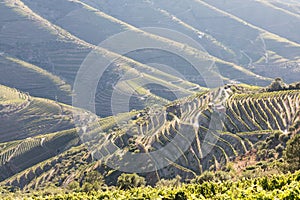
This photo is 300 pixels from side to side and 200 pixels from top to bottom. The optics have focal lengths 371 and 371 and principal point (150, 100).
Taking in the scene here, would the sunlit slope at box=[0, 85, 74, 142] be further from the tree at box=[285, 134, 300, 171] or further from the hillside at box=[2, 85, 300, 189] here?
the tree at box=[285, 134, 300, 171]

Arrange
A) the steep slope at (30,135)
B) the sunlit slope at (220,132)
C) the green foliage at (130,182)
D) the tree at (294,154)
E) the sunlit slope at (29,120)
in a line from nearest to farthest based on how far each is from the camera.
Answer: the tree at (294,154), the green foliage at (130,182), the sunlit slope at (220,132), the steep slope at (30,135), the sunlit slope at (29,120)

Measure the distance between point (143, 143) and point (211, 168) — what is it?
62.0 feet

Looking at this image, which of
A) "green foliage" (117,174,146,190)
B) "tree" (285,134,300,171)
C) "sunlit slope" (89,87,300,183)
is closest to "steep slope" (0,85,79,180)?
"sunlit slope" (89,87,300,183)

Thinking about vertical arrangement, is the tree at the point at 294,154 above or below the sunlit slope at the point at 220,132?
above

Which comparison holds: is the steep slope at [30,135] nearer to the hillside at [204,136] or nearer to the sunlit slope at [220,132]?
the hillside at [204,136]

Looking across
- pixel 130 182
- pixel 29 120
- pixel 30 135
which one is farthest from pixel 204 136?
pixel 29 120

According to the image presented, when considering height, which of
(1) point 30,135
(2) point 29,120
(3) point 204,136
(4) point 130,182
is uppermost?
(3) point 204,136

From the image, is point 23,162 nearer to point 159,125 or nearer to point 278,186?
point 159,125

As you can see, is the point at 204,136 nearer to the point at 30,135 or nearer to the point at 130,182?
the point at 130,182

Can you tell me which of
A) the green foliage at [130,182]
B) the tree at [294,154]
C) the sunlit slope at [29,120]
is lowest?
the sunlit slope at [29,120]

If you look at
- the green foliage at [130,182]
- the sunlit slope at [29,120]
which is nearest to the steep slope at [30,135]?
the sunlit slope at [29,120]

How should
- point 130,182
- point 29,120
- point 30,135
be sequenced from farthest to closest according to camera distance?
point 29,120 < point 30,135 < point 130,182

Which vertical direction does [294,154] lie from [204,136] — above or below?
above

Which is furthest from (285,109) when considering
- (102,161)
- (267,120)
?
(102,161)
